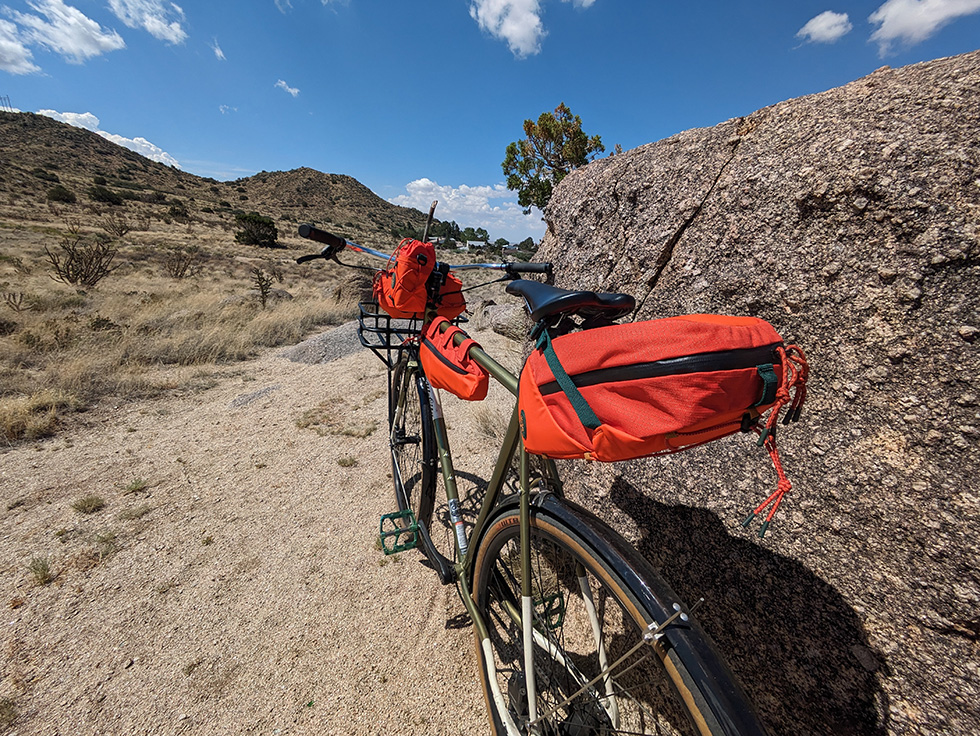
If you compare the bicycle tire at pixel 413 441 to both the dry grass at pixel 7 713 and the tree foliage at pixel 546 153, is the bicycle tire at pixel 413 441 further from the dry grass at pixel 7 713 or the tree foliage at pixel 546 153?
the tree foliage at pixel 546 153

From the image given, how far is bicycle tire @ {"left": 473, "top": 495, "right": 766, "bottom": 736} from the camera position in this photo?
89 cm

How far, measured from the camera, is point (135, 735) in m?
1.87

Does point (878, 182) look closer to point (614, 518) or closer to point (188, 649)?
point (614, 518)

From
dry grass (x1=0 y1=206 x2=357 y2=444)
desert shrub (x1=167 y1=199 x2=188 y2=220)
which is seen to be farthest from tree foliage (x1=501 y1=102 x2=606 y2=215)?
desert shrub (x1=167 y1=199 x2=188 y2=220)

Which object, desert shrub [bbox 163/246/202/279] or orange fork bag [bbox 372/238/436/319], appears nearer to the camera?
orange fork bag [bbox 372/238/436/319]

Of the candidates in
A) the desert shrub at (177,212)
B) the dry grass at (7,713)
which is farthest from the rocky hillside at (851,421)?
the desert shrub at (177,212)

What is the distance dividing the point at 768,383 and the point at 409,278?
165 cm

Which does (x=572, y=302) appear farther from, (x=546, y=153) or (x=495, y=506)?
(x=546, y=153)

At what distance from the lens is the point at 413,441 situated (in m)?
2.71

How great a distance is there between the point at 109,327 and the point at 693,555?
9.44 metres

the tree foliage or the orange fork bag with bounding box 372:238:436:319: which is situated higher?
the tree foliage

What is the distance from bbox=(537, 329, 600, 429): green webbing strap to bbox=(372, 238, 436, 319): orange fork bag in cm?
124

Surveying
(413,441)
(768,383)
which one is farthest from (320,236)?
(768,383)

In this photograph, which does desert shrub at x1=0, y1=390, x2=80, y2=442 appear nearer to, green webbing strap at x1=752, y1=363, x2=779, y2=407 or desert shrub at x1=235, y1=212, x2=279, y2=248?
green webbing strap at x1=752, y1=363, x2=779, y2=407
